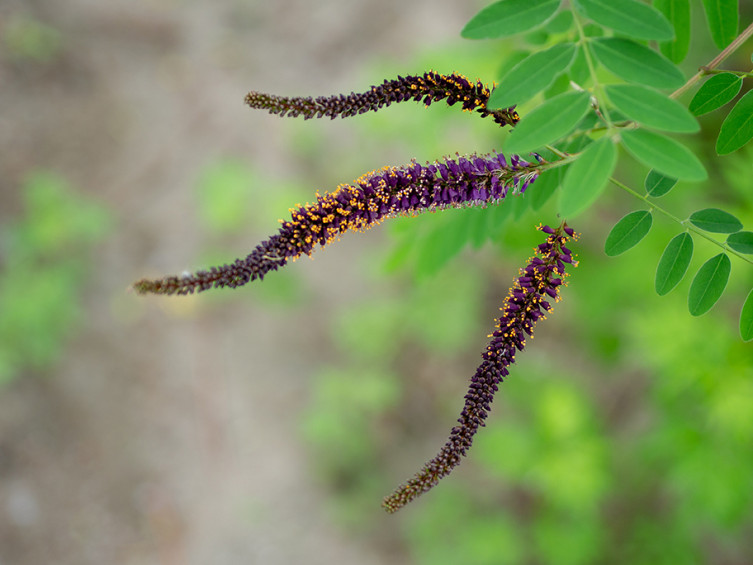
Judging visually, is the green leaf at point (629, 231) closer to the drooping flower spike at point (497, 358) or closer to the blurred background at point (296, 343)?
the drooping flower spike at point (497, 358)

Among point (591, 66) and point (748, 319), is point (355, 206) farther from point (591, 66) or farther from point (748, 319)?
point (748, 319)

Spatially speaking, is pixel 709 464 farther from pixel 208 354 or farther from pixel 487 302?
pixel 208 354

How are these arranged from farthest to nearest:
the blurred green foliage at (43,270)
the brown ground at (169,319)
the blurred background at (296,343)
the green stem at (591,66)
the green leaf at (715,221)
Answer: the blurred green foliage at (43,270) < the brown ground at (169,319) < the blurred background at (296,343) < the green leaf at (715,221) < the green stem at (591,66)

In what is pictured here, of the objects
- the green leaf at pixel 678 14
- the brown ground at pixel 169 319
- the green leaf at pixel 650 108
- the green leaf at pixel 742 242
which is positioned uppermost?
the brown ground at pixel 169 319

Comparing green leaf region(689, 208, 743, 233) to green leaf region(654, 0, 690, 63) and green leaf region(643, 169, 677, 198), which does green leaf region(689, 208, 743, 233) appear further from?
green leaf region(654, 0, 690, 63)

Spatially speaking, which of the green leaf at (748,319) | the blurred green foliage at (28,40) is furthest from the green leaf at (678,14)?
the blurred green foliage at (28,40)

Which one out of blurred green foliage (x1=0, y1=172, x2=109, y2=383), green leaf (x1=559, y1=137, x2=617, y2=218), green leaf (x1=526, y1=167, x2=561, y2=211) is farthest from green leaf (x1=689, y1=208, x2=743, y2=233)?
blurred green foliage (x1=0, y1=172, x2=109, y2=383)

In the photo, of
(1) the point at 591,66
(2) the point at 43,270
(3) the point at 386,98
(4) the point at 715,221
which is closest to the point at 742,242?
(4) the point at 715,221

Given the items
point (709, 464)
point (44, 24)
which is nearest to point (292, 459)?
point (709, 464)
